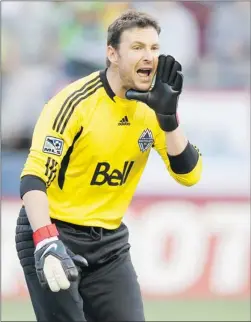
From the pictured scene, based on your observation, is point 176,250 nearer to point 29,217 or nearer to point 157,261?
point 157,261

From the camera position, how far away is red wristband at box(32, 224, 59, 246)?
484 centimetres

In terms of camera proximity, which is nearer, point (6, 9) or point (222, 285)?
point (222, 285)

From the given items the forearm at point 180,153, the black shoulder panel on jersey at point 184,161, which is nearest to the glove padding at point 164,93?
the forearm at point 180,153

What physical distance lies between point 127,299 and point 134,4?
5.99m

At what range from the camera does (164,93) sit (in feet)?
17.0

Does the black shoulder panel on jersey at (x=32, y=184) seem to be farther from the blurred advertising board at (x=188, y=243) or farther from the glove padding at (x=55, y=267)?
the blurred advertising board at (x=188, y=243)

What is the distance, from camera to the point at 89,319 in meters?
5.37

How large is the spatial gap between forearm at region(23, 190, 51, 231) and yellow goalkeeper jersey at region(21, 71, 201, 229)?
0.12m

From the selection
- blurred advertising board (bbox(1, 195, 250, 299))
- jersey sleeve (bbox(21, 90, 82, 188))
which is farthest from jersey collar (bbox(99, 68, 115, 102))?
blurred advertising board (bbox(1, 195, 250, 299))

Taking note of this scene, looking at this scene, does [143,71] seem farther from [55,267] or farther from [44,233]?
[55,267]

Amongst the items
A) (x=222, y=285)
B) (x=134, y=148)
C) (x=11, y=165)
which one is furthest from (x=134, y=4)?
(x=134, y=148)

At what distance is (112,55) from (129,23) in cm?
21

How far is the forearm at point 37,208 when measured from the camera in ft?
16.0

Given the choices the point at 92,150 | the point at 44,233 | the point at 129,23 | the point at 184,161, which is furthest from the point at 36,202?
the point at 129,23
